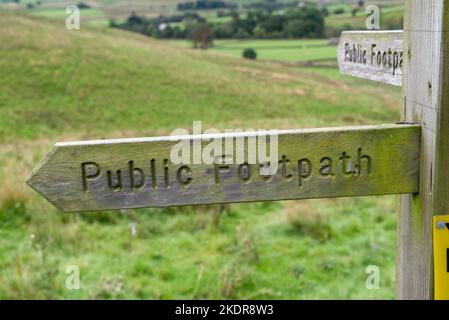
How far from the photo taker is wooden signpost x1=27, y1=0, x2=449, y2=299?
1362 mm

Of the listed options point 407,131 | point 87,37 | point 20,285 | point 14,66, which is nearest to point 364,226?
point 20,285

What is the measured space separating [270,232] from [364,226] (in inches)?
39.1

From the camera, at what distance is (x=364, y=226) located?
539 centimetres

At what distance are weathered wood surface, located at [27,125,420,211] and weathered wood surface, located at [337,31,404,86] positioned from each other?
0.35 m

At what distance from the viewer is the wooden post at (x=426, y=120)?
52.8 inches

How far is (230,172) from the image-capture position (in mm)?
1405

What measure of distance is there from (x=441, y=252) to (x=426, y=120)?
0.35 m

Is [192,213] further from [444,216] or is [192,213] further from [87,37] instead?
[87,37]

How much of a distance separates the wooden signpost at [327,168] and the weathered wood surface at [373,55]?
21cm

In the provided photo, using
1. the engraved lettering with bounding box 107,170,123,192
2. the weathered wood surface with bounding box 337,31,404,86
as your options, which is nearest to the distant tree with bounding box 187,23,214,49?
the weathered wood surface with bounding box 337,31,404,86
